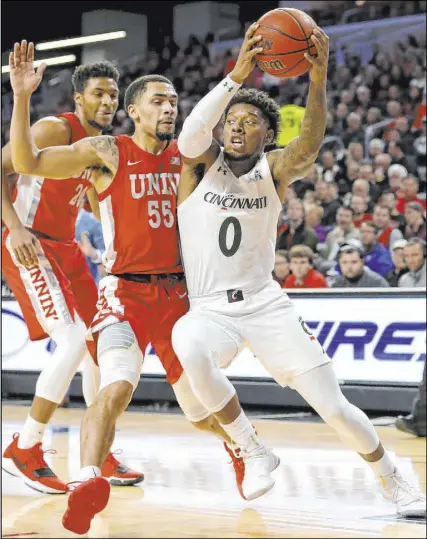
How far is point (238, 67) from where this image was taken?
181 inches

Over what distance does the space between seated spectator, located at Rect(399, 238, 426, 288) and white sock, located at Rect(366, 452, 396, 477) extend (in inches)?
206

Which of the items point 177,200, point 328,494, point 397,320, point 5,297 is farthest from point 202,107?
point 5,297

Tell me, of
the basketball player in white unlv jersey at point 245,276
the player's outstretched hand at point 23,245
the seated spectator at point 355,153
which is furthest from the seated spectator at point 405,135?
the basketball player in white unlv jersey at point 245,276

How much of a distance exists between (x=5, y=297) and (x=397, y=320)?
4.70m

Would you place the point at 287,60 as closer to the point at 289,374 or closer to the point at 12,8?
the point at 289,374

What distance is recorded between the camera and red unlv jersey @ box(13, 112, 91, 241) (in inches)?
259

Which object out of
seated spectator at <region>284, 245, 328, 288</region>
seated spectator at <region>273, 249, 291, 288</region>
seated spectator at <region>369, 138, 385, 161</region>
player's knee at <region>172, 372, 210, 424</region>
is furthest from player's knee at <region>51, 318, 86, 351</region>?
seated spectator at <region>369, 138, 385, 161</region>

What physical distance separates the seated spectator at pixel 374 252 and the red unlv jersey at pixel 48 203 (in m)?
5.60

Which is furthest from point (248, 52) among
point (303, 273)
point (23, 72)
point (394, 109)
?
point (394, 109)

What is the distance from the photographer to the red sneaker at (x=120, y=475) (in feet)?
22.8

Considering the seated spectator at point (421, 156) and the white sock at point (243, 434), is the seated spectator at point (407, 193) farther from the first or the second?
the white sock at point (243, 434)

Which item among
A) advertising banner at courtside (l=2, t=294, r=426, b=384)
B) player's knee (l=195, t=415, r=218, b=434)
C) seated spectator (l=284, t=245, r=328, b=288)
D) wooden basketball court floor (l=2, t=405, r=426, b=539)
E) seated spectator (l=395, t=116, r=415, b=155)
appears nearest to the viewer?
player's knee (l=195, t=415, r=218, b=434)

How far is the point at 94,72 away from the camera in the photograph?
19.4ft

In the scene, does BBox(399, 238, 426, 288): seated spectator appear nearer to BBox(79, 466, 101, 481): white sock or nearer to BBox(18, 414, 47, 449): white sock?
BBox(18, 414, 47, 449): white sock
